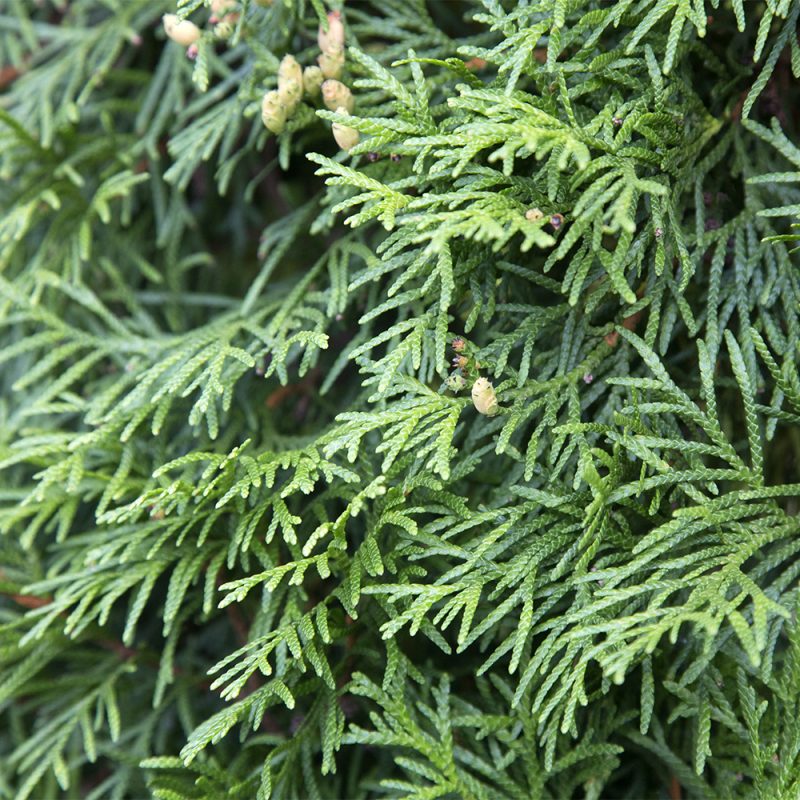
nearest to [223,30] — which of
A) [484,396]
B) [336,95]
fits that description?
[336,95]

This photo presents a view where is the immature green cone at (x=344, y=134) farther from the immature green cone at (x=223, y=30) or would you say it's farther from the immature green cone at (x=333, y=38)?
the immature green cone at (x=223, y=30)

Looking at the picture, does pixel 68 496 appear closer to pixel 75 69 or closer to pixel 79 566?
pixel 79 566

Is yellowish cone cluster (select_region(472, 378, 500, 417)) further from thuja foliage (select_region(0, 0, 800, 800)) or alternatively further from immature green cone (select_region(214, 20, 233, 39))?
immature green cone (select_region(214, 20, 233, 39))

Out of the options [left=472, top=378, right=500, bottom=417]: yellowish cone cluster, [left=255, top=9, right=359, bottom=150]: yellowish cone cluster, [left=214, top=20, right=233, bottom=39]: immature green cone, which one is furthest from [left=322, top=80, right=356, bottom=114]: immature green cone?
[left=472, top=378, right=500, bottom=417]: yellowish cone cluster

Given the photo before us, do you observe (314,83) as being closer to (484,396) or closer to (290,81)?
(290,81)

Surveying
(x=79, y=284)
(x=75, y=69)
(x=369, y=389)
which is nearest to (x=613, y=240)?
(x=369, y=389)

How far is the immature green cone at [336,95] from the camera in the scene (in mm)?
1074

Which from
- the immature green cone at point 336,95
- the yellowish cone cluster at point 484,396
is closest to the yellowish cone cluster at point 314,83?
the immature green cone at point 336,95

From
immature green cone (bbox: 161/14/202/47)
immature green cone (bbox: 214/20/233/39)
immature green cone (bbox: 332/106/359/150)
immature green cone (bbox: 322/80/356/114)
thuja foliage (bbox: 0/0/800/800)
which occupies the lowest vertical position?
thuja foliage (bbox: 0/0/800/800)

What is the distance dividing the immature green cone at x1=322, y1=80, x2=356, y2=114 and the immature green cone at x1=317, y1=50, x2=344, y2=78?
20mm

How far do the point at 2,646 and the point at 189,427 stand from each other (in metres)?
0.41

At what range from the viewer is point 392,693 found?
3.38 ft

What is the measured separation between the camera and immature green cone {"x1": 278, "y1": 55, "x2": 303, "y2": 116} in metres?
1.08

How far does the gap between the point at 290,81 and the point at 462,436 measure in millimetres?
504
